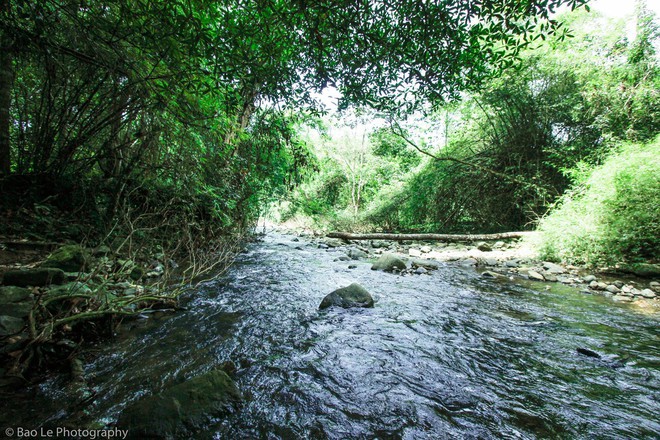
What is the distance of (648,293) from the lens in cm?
384

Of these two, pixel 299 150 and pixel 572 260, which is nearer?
pixel 299 150

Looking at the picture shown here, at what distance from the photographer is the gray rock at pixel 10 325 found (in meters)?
1.75

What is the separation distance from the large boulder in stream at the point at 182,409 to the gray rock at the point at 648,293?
587 centimetres

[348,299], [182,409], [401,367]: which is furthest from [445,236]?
[182,409]

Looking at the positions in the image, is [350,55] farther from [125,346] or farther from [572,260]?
[572,260]

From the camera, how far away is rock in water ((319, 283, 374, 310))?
3.39m

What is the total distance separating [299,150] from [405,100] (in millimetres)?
2038

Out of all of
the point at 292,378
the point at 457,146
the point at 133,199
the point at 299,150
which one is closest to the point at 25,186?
the point at 133,199

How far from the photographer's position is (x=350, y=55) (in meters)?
Answer: 3.26

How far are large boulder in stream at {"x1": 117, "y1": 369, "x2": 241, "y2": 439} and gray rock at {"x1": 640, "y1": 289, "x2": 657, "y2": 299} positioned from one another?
19.3ft

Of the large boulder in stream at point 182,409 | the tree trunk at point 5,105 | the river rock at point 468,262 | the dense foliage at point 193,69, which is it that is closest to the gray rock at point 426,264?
the river rock at point 468,262

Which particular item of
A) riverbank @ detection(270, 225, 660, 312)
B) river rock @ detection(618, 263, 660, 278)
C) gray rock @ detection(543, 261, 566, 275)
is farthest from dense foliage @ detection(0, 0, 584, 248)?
river rock @ detection(618, 263, 660, 278)

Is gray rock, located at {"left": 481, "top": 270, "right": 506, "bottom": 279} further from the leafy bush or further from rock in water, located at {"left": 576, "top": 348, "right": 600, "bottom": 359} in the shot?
rock in water, located at {"left": 576, "top": 348, "right": 600, "bottom": 359}

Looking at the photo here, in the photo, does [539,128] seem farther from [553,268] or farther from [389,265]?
[389,265]
